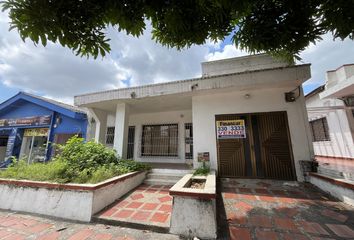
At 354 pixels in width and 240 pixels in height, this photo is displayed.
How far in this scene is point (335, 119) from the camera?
750 centimetres

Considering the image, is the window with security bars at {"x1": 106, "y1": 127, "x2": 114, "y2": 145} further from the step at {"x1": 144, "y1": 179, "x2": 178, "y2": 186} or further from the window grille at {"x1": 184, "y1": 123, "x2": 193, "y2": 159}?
the step at {"x1": 144, "y1": 179, "x2": 178, "y2": 186}

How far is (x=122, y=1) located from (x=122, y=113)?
4.53m

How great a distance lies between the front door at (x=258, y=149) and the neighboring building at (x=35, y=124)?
745 cm

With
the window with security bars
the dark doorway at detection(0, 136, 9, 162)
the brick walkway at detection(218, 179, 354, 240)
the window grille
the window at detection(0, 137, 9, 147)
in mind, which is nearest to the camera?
the brick walkway at detection(218, 179, 354, 240)

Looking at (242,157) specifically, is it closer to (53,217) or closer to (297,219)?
(297,219)

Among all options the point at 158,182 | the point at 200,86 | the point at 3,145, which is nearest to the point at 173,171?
the point at 158,182

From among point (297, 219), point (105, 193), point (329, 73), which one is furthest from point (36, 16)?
point (329, 73)

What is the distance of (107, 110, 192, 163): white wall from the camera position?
23.8ft

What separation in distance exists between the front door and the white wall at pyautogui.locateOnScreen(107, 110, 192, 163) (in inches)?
101

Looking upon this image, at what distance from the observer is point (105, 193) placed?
10.5ft

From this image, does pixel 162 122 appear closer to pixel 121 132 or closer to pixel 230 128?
pixel 121 132

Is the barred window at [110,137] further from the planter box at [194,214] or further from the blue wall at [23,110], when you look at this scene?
the planter box at [194,214]

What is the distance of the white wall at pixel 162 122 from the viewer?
7254 mm

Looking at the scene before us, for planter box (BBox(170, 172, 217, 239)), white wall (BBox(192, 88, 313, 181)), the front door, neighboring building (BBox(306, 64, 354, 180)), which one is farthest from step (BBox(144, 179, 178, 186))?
neighboring building (BBox(306, 64, 354, 180))
